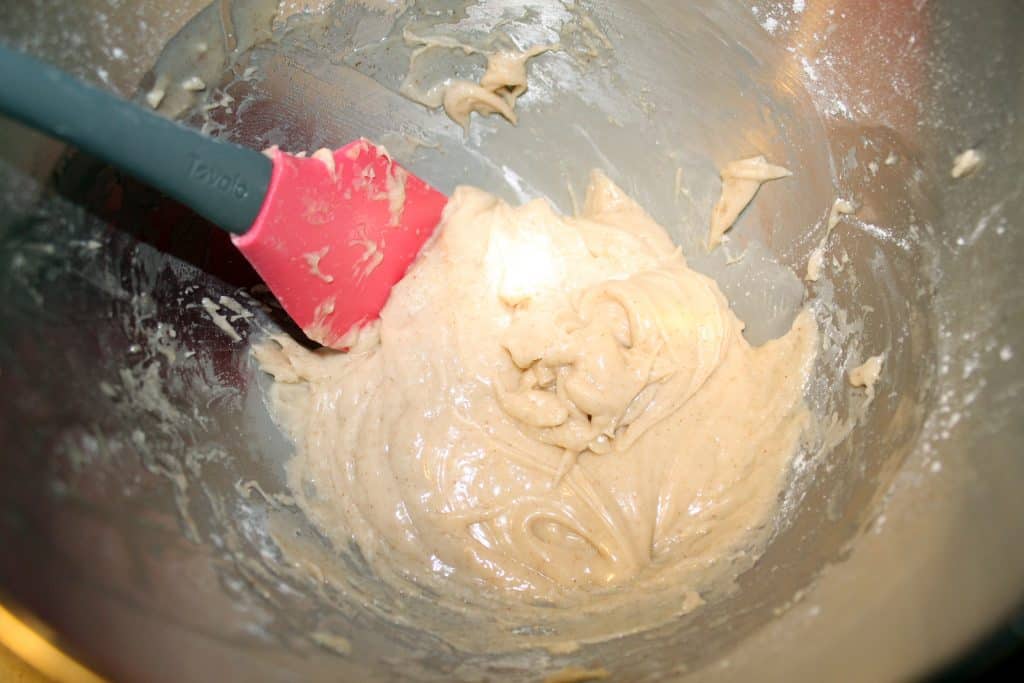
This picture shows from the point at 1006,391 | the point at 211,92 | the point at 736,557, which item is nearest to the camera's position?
the point at 1006,391

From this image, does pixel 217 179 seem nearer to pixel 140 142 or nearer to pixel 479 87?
pixel 140 142

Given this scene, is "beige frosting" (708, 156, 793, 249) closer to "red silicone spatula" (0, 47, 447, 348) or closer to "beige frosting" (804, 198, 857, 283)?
"beige frosting" (804, 198, 857, 283)

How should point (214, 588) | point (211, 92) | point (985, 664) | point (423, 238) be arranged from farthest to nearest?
point (423, 238), point (211, 92), point (214, 588), point (985, 664)

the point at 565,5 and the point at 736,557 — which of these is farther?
the point at 565,5

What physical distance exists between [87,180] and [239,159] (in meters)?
0.47

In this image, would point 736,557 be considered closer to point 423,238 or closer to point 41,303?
point 423,238

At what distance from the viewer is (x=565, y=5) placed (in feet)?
7.55

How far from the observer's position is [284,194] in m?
1.68

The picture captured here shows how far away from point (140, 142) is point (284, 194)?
36 cm

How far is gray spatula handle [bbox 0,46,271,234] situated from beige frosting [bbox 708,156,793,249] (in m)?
1.38

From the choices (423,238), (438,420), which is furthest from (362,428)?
(423,238)

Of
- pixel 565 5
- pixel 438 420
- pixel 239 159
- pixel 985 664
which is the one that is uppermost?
pixel 565 5

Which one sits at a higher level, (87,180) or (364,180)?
(364,180)

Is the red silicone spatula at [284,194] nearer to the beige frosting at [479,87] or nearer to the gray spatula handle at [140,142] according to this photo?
the gray spatula handle at [140,142]
